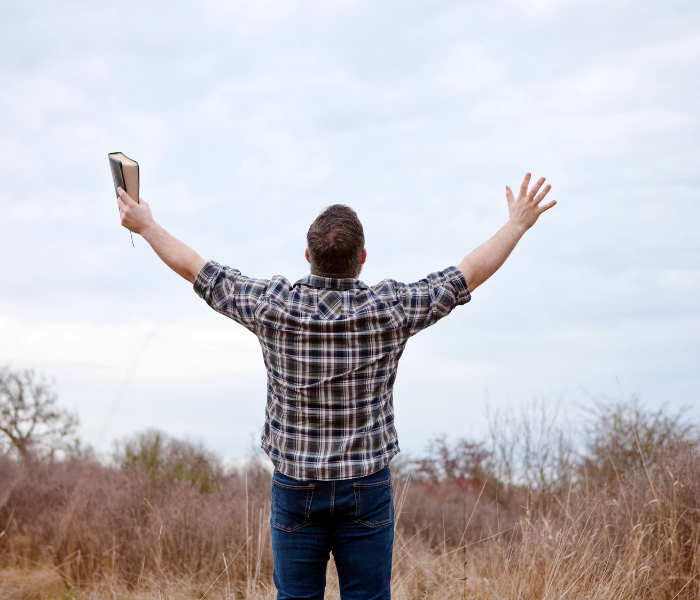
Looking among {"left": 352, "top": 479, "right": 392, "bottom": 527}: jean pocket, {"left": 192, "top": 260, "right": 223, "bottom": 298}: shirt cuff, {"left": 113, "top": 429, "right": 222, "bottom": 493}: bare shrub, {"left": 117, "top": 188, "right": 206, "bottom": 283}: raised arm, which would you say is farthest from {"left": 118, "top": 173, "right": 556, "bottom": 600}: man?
{"left": 113, "top": 429, "right": 222, "bottom": 493}: bare shrub

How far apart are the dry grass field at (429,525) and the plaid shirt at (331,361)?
961mm

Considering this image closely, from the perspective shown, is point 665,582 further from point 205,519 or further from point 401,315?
point 205,519

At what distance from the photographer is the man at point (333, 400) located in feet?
7.98

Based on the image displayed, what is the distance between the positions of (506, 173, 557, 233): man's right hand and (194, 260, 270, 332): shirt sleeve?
116cm

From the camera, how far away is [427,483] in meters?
15.5

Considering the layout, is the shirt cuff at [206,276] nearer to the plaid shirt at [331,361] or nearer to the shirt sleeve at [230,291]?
the shirt sleeve at [230,291]

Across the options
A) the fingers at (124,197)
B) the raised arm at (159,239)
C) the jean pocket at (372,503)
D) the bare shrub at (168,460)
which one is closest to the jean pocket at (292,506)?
the jean pocket at (372,503)

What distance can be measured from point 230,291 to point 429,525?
5.93m

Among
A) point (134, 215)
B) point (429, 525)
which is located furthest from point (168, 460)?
point (134, 215)

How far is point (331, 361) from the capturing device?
97.0 inches

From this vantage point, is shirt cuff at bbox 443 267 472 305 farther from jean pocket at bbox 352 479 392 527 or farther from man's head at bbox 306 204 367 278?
jean pocket at bbox 352 479 392 527

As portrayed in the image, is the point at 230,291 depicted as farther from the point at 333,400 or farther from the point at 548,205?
the point at 548,205

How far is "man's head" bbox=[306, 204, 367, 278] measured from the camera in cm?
257

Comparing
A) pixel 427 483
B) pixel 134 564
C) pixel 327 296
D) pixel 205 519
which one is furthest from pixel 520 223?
pixel 427 483
